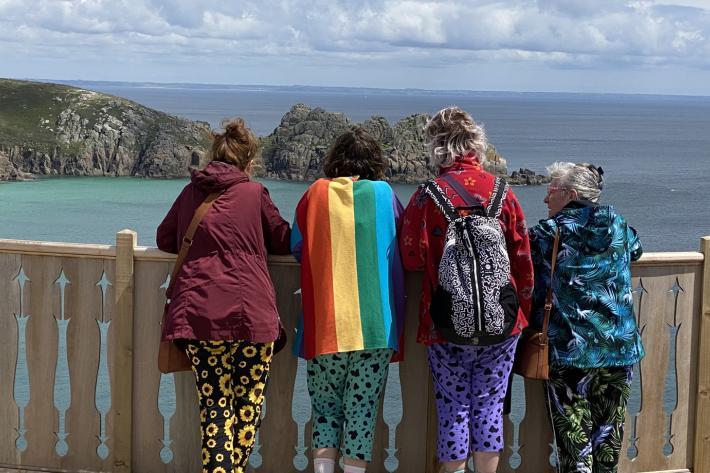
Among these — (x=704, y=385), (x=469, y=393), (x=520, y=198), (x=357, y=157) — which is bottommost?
(x=520, y=198)

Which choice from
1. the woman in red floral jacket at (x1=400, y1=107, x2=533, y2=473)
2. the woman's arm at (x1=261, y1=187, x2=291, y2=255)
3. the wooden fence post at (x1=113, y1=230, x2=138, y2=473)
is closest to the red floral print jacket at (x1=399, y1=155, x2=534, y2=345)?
the woman in red floral jacket at (x1=400, y1=107, x2=533, y2=473)

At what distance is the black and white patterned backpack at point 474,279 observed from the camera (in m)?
4.08

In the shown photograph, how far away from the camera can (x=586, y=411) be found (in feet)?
14.6

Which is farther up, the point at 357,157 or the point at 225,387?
the point at 357,157

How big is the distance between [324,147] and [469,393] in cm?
10485

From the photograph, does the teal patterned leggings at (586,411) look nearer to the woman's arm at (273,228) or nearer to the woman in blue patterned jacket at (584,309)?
the woman in blue patterned jacket at (584,309)

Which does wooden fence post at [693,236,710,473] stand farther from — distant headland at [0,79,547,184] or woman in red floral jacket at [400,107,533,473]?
distant headland at [0,79,547,184]

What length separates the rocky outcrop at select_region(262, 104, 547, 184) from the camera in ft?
311

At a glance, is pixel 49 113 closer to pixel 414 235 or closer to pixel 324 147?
pixel 324 147

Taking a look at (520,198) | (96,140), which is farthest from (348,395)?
(96,140)

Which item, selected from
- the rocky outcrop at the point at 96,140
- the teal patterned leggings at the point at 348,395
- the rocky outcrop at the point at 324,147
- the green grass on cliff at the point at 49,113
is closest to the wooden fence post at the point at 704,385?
the teal patterned leggings at the point at 348,395

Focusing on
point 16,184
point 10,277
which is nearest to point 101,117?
point 16,184

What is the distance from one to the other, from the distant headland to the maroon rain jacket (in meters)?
89.2

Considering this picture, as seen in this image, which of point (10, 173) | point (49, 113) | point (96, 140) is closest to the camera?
point (10, 173)
